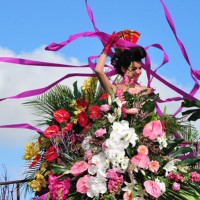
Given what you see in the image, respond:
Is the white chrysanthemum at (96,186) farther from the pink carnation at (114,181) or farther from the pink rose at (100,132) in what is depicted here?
the pink rose at (100,132)

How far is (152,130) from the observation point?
163 inches

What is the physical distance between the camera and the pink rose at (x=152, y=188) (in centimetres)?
402

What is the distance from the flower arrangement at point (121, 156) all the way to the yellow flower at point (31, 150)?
261 mm

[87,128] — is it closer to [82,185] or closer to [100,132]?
[100,132]

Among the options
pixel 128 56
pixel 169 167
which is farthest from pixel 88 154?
pixel 128 56

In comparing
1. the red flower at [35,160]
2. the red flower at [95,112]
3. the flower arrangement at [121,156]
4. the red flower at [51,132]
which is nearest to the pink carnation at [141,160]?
the flower arrangement at [121,156]

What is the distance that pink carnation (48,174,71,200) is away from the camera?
4.24m

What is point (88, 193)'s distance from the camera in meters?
4.10

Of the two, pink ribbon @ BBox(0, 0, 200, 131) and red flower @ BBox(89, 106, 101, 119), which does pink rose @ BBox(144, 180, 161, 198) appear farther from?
pink ribbon @ BBox(0, 0, 200, 131)

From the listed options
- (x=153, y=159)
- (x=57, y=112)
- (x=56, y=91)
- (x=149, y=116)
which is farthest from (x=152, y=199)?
(x=56, y=91)

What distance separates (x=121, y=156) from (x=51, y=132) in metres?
0.71

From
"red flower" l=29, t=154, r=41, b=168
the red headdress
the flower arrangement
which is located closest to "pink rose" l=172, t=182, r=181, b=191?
the flower arrangement

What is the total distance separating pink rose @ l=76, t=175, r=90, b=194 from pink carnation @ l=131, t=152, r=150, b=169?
0.33m

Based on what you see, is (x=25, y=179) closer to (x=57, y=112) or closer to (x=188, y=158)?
(x=57, y=112)
